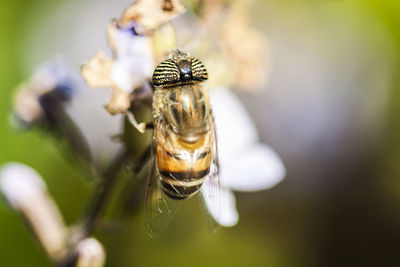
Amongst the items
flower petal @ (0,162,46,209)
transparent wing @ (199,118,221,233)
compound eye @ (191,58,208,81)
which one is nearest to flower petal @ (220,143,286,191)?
transparent wing @ (199,118,221,233)

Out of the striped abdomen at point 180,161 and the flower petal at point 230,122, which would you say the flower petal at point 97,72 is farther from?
the flower petal at point 230,122

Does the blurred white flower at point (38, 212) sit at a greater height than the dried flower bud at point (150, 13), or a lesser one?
lesser

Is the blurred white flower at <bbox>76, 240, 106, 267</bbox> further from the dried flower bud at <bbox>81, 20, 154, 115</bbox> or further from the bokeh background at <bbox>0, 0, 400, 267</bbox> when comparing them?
the bokeh background at <bbox>0, 0, 400, 267</bbox>

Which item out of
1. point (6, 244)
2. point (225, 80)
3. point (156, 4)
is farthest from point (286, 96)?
point (156, 4)

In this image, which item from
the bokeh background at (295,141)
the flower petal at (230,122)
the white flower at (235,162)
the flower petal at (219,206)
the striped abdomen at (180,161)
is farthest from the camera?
the bokeh background at (295,141)

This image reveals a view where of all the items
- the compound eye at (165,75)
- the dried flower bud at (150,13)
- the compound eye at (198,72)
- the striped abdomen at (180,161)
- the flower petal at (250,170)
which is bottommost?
the flower petal at (250,170)

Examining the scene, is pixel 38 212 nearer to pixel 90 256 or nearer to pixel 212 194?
pixel 90 256

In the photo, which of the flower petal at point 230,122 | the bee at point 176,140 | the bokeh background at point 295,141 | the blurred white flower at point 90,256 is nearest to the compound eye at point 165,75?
the bee at point 176,140
